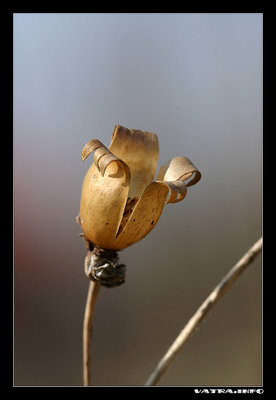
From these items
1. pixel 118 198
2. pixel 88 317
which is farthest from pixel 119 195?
pixel 88 317

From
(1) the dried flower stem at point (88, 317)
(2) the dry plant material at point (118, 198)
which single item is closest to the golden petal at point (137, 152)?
(2) the dry plant material at point (118, 198)

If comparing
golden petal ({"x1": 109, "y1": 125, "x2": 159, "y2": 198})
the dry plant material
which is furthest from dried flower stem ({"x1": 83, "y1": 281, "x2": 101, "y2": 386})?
golden petal ({"x1": 109, "y1": 125, "x2": 159, "y2": 198})

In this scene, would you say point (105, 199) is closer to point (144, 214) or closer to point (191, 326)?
point (144, 214)

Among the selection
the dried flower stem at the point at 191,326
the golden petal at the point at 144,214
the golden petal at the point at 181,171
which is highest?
the golden petal at the point at 181,171

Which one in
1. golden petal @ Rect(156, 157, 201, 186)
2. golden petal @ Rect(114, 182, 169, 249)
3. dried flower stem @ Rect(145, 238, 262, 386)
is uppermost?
golden petal @ Rect(156, 157, 201, 186)

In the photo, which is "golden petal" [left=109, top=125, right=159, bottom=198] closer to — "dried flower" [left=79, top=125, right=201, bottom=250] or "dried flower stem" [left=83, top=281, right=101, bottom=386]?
"dried flower" [left=79, top=125, right=201, bottom=250]

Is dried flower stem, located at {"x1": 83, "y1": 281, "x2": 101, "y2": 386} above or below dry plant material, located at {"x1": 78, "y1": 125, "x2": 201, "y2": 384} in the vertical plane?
below

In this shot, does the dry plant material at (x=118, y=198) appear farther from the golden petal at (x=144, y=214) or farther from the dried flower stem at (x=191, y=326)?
the dried flower stem at (x=191, y=326)
